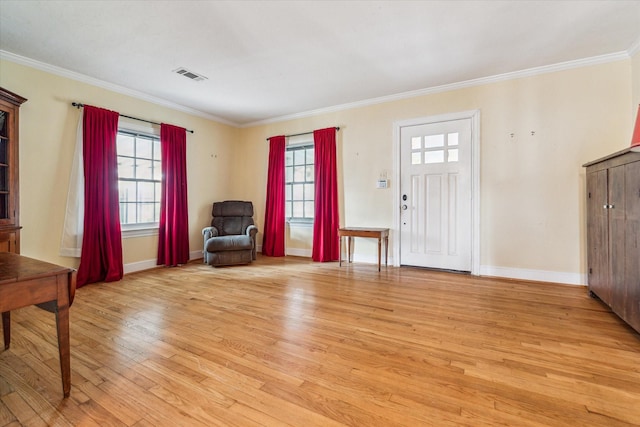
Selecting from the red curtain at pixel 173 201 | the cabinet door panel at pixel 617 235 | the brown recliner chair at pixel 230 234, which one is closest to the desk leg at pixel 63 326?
the brown recliner chair at pixel 230 234

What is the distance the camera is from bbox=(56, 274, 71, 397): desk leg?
1415 mm

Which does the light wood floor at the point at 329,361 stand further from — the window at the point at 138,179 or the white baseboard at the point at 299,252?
the white baseboard at the point at 299,252

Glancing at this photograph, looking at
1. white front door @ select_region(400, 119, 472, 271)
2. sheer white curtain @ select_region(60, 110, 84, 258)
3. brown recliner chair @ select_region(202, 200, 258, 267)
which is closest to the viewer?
sheer white curtain @ select_region(60, 110, 84, 258)

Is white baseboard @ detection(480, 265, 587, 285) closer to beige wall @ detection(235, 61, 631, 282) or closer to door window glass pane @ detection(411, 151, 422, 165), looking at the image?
beige wall @ detection(235, 61, 631, 282)

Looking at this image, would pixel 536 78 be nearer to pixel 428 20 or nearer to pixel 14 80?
pixel 428 20

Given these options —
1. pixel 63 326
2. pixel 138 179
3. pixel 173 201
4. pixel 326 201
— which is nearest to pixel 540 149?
pixel 326 201

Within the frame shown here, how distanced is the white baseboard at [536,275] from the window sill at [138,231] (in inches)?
193

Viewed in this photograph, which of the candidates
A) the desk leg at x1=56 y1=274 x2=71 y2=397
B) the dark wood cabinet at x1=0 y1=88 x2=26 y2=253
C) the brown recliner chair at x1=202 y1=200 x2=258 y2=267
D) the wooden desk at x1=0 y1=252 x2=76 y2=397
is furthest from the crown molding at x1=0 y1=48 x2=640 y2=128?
the desk leg at x1=56 y1=274 x2=71 y2=397

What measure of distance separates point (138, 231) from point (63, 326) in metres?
3.22

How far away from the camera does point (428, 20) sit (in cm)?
256

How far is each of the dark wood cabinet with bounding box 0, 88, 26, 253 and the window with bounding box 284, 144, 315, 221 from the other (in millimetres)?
3531

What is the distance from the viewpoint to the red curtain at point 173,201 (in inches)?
177

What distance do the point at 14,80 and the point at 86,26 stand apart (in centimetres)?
132

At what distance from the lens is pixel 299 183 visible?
5406mm
